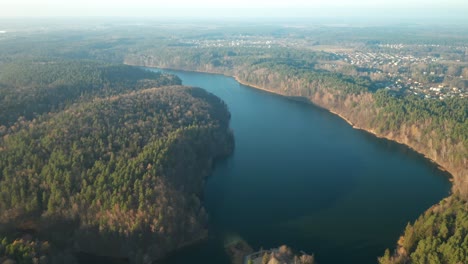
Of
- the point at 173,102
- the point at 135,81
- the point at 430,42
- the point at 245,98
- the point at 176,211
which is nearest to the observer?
the point at 176,211

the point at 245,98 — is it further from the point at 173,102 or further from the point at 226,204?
the point at 226,204

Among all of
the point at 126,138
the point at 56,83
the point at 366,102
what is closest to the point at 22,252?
the point at 126,138

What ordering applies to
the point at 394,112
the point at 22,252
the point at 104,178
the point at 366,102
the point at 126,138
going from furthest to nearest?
the point at 366,102, the point at 394,112, the point at 126,138, the point at 104,178, the point at 22,252

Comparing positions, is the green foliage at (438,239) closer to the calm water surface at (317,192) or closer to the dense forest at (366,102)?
the calm water surface at (317,192)

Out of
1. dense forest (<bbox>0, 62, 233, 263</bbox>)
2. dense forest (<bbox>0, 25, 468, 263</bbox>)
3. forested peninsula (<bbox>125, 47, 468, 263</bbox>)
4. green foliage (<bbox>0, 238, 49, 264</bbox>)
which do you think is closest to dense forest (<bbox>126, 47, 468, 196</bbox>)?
forested peninsula (<bbox>125, 47, 468, 263</bbox>)

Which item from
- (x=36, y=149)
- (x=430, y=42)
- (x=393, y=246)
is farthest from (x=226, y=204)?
(x=430, y=42)

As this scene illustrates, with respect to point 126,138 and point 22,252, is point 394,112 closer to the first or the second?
point 126,138

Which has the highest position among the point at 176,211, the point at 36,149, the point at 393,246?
the point at 36,149
